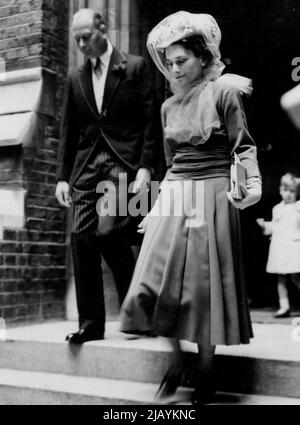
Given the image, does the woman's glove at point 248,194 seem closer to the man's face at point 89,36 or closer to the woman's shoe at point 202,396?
the woman's shoe at point 202,396

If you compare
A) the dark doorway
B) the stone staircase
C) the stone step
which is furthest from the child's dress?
the stone step

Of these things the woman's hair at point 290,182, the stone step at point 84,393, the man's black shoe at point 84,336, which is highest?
the woman's hair at point 290,182

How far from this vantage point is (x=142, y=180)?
4125 millimetres

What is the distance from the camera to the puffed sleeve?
10.4 feet

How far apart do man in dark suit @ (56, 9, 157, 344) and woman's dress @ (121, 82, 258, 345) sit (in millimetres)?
880

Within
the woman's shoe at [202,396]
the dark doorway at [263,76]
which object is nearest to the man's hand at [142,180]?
the woman's shoe at [202,396]

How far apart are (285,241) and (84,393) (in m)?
2.68

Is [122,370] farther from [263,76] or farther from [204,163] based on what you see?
[263,76]

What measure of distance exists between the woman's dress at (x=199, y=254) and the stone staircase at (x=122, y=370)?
0.36 m

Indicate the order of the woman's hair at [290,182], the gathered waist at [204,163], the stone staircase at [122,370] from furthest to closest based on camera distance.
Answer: the woman's hair at [290,182] < the stone staircase at [122,370] < the gathered waist at [204,163]

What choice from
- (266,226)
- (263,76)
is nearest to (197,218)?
(266,226)

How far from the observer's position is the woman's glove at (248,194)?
3041 mm

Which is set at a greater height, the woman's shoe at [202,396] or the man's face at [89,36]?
the man's face at [89,36]

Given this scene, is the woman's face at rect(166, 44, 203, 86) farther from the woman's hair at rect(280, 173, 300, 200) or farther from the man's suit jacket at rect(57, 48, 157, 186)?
the woman's hair at rect(280, 173, 300, 200)
